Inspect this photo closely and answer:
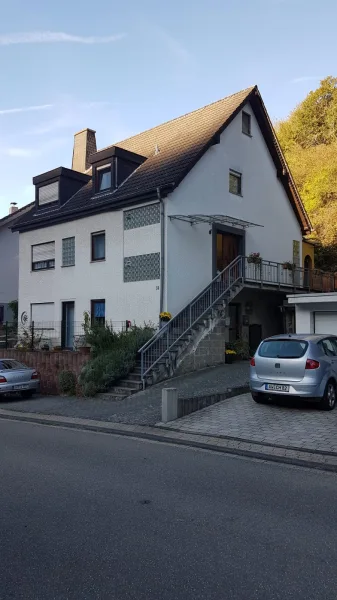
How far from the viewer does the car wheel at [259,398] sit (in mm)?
10773

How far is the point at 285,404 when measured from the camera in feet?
36.3

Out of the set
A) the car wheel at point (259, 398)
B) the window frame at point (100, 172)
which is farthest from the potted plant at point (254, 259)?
the car wheel at point (259, 398)

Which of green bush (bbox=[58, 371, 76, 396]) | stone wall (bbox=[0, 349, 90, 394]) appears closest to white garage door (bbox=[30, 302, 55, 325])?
stone wall (bbox=[0, 349, 90, 394])

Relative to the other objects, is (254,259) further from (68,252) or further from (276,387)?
(276,387)

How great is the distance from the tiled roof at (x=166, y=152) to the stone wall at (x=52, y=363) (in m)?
6.12

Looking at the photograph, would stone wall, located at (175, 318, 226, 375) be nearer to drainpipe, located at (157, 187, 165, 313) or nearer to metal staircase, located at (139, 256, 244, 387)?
metal staircase, located at (139, 256, 244, 387)

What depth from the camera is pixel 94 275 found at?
19906 millimetres

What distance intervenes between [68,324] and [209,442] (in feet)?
45.3

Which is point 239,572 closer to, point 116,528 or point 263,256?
point 116,528

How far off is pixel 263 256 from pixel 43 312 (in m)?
9.93

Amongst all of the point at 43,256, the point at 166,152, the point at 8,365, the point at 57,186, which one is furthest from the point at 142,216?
the point at 8,365

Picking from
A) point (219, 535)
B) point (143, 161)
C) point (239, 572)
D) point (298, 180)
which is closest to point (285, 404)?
point (219, 535)

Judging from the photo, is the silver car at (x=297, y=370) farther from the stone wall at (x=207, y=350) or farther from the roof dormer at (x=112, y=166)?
A: the roof dormer at (x=112, y=166)

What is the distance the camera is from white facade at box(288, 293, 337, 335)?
16.5 meters
